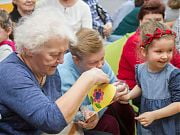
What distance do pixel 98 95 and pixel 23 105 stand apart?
1.61 feet

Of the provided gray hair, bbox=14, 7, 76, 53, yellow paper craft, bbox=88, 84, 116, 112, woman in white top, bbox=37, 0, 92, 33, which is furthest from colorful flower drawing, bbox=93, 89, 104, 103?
woman in white top, bbox=37, 0, 92, 33

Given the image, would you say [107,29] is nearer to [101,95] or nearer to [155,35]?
Answer: [155,35]

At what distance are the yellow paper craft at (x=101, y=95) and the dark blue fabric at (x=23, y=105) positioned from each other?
0.35 meters

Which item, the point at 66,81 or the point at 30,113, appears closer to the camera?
the point at 30,113

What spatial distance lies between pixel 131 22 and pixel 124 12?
63 cm

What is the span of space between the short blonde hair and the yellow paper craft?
0.21 m

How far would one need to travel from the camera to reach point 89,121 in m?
2.00

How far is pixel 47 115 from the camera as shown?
1490mm

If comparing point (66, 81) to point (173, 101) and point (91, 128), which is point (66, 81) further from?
point (173, 101)

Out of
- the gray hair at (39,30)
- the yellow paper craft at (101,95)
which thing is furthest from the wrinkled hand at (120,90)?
the gray hair at (39,30)

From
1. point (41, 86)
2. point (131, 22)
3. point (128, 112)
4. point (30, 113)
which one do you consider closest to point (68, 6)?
point (131, 22)

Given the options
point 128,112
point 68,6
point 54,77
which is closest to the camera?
point 54,77

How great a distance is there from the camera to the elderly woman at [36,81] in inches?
59.1

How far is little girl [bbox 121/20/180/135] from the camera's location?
6.77 ft
